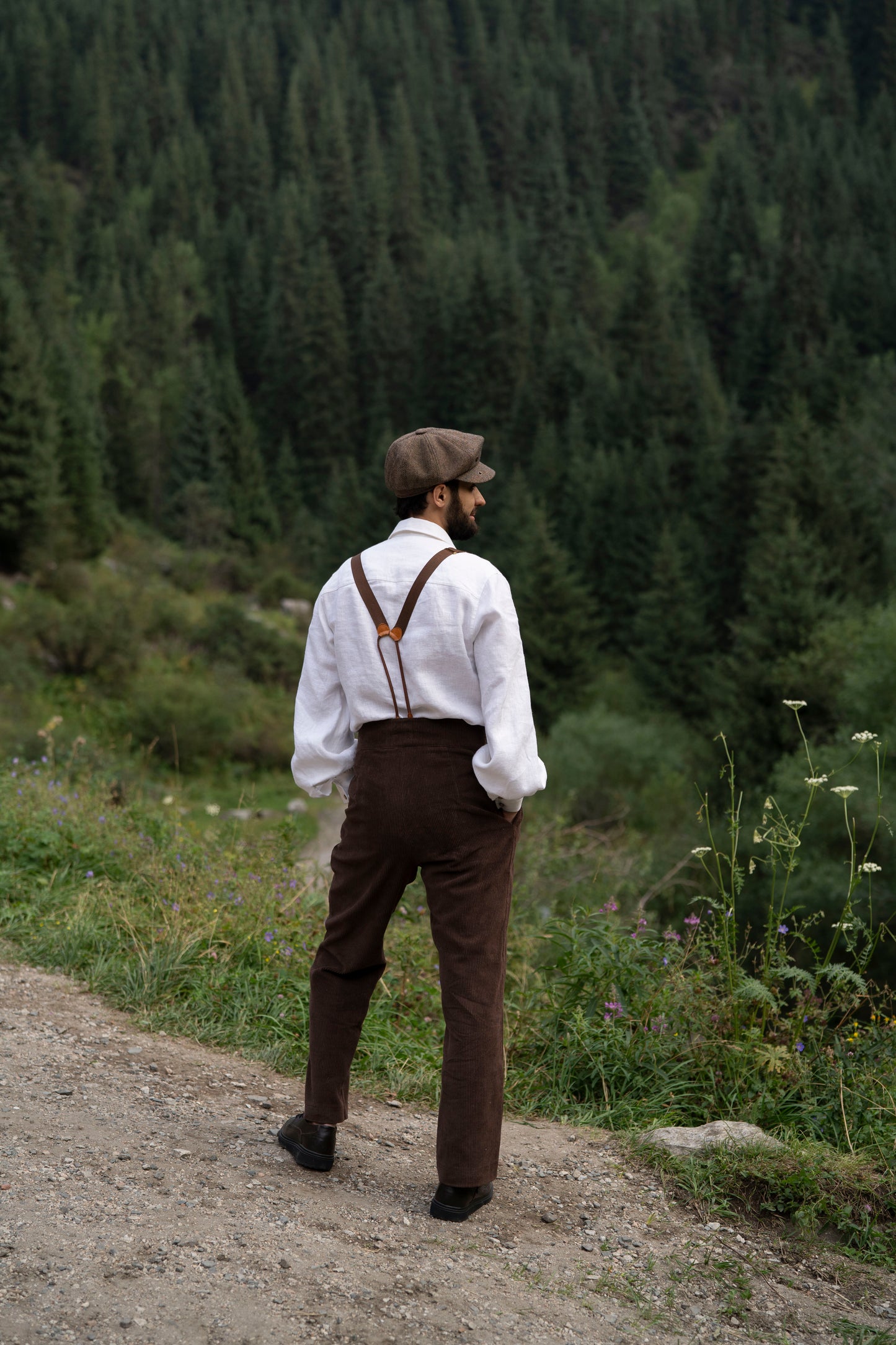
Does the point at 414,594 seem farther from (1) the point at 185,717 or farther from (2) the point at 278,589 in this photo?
(2) the point at 278,589

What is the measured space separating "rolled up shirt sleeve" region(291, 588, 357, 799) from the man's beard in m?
0.34

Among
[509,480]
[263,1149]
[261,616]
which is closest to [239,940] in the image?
[263,1149]

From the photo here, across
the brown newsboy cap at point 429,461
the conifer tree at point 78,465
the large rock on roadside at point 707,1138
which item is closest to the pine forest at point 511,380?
the conifer tree at point 78,465

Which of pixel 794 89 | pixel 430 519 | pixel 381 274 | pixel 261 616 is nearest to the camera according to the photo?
pixel 430 519

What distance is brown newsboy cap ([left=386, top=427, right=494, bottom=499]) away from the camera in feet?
9.53

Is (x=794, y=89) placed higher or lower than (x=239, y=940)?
higher

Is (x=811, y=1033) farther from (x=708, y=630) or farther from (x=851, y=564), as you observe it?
(x=708, y=630)

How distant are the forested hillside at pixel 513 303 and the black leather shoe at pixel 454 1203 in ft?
56.4

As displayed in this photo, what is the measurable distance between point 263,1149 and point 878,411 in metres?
40.7

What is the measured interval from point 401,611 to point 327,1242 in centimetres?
141

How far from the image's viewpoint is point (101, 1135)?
3094 millimetres

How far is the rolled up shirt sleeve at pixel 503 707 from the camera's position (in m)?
2.71

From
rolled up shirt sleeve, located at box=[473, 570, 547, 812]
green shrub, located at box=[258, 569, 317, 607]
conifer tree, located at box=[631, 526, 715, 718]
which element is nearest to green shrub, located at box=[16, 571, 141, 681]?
green shrub, located at box=[258, 569, 317, 607]

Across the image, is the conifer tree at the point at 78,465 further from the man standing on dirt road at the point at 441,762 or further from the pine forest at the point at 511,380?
the man standing on dirt road at the point at 441,762
